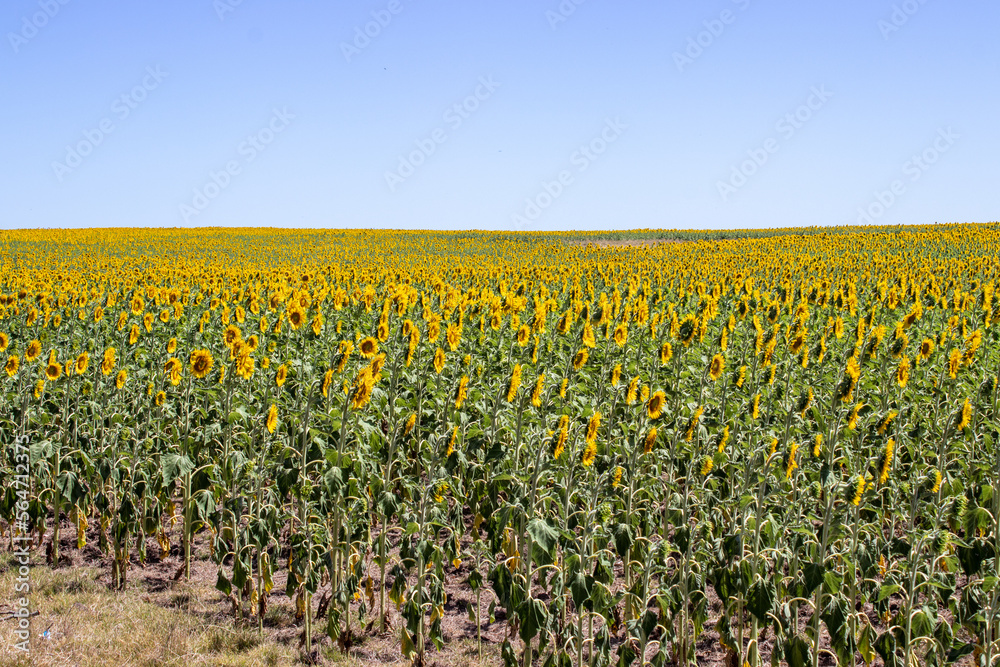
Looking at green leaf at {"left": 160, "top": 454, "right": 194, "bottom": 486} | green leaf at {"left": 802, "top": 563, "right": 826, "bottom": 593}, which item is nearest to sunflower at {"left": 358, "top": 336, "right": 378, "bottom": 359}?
green leaf at {"left": 160, "top": 454, "right": 194, "bottom": 486}

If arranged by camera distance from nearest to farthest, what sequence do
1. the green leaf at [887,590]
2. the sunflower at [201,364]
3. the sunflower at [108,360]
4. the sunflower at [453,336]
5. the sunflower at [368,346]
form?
the green leaf at [887,590], the sunflower at [368,346], the sunflower at [201,364], the sunflower at [108,360], the sunflower at [453,336]

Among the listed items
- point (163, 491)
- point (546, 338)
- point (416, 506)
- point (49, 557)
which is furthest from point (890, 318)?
point (49, 557)

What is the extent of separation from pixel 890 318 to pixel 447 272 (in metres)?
A: 12.3

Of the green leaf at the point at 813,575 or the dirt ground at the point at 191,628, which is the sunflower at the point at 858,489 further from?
the dirt ground at the point at 191,628

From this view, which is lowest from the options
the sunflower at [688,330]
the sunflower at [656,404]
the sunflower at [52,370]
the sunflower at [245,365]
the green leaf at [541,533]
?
the green leaf at [541,533]

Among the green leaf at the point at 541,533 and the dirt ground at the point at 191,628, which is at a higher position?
the green leaf at the point at 541,533

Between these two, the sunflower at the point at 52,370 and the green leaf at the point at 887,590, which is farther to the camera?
the sunflower at the point at 52,370

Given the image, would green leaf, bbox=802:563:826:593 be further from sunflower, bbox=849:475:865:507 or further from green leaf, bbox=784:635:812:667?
sunflower, bbox=849:475:865:507

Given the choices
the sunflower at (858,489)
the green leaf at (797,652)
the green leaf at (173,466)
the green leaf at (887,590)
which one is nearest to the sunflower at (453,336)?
the green leaf at (173,466)

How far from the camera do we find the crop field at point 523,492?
375cm

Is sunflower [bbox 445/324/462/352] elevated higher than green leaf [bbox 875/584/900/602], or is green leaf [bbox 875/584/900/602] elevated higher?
sunflower [bbox 445/324/462/352]

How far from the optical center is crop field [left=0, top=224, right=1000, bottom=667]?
375cm

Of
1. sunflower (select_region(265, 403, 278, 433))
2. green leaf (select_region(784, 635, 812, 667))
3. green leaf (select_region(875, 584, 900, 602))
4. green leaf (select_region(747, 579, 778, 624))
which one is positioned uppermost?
sunflower (select_region(265, 403, 278, 433))

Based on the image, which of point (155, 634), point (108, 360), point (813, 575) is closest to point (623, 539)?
point (813, 575)
